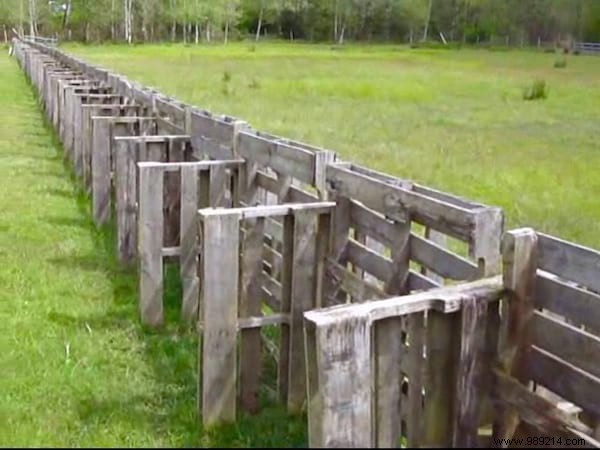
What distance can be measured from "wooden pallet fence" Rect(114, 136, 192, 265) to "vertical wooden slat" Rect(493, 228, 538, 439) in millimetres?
4524

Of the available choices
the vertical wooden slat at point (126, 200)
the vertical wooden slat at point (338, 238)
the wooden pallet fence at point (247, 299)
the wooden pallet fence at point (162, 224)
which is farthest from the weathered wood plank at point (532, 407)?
the vertical wooden slat at point (126, 200)

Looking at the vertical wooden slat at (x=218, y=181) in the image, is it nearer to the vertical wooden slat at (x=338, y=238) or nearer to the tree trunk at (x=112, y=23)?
the vertical wooden slat at (x=338, y=238)

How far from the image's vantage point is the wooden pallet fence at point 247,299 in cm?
446

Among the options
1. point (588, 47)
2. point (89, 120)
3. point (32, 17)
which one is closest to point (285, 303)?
point (89, 120)

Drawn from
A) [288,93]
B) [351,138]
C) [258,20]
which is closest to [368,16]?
[258,20]

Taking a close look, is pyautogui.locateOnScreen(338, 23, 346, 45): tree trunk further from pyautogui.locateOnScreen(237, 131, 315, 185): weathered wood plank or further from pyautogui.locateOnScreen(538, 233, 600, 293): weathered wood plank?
pyautogui.locateOnScreen(538, 233, 600, 293): weathered wood plank

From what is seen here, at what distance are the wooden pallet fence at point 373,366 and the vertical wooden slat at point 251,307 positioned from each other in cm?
161

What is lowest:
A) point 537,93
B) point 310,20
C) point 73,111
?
point 537,93

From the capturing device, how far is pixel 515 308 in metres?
3.50

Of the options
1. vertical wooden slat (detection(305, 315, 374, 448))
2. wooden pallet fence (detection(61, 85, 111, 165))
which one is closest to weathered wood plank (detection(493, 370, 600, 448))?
vertical wooden slat (detection(305, 315, 374, 448))

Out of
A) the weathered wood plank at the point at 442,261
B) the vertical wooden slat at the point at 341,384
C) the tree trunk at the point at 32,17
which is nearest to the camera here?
the vertical wooden slat at the point at 341,384

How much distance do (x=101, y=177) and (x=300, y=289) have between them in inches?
192

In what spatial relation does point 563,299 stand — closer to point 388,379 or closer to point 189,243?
point 388,379

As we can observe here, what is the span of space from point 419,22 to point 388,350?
355 ft
